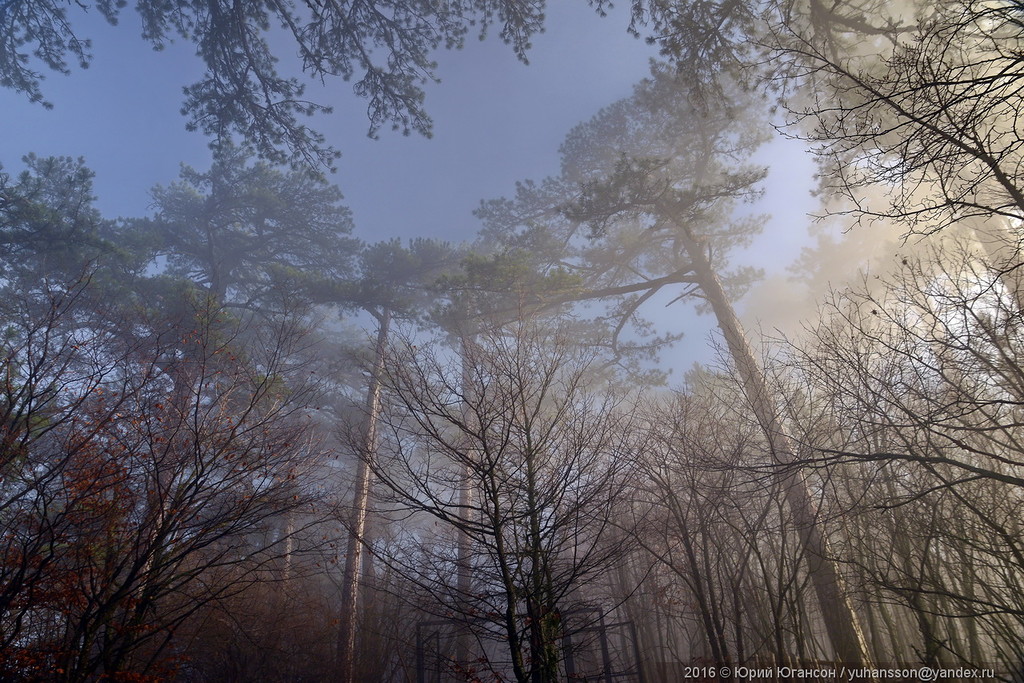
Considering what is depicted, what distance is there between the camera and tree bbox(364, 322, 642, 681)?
4.49m

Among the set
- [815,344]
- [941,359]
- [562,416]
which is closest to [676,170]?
[815,344]

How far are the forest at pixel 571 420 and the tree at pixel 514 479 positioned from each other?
6 cm

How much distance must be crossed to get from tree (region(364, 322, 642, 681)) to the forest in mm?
56

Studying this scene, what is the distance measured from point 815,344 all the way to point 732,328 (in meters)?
3.40

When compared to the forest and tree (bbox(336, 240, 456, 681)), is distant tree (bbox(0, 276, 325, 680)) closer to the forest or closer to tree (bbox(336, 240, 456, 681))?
the forest

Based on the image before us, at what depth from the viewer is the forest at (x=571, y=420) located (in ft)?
15.1

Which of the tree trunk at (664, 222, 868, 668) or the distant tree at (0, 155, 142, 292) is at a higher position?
the distant tree at (0, 155, 142, 292)

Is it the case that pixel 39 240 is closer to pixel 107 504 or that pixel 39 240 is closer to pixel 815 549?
pixel 107 504

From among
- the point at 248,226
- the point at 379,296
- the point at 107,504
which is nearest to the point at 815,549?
the point at 107,504

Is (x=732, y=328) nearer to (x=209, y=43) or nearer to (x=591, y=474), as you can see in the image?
(x=591, y=474)

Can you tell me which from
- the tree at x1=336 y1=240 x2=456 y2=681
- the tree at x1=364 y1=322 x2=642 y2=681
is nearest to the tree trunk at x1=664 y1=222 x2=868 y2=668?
the tree at x1=364 y1=322 x2=642 y2=681

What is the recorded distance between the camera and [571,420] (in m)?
5.85

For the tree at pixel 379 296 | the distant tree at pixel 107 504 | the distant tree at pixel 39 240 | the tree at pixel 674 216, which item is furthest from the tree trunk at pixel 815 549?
the distant tree at pixel 39 240

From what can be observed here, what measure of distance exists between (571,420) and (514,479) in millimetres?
1110
